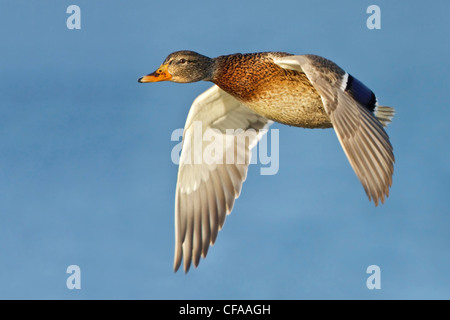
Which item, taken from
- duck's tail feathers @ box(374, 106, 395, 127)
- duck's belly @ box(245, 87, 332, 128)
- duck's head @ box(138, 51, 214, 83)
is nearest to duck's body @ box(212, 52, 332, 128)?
duck's belly @ box(245, 87, 332, 128)

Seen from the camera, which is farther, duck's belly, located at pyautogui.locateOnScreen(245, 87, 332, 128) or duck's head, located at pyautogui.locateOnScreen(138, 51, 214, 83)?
duck's head, located at pyautogui.locateOnScreen(138, 51, 214, 83)

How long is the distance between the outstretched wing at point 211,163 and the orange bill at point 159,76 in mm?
1054

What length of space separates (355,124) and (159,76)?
3.68 meters

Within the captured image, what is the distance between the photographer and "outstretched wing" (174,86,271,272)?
47.4ft

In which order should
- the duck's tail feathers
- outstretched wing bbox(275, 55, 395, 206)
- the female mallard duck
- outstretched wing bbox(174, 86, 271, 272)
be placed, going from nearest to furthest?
1. outstretched wing bbox(275, 55, 395, 206)
2. the female mallard duck
3. the duck's tail feathers
4. outstretched wing bbox(174, 86, 271, 272)

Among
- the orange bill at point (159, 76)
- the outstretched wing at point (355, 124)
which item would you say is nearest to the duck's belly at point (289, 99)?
the outstretched wing at point (355, 124)

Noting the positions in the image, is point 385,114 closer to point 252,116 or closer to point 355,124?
point 252,116

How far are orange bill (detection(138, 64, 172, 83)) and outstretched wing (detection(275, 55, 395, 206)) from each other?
2.23 metres

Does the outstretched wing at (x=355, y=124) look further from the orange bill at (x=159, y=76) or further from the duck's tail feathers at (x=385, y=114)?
the orange bill at (x=159, y=76)

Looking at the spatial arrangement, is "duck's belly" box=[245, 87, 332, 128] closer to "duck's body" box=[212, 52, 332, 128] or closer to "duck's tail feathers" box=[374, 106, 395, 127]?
"duck's body" box=[212, 52, 332, 128]

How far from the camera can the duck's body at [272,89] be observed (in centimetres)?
1266

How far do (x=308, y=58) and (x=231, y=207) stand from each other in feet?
11.6

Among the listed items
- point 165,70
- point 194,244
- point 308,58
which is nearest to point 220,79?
point 165,70

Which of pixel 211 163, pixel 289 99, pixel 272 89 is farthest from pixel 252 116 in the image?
pixel 289 99
